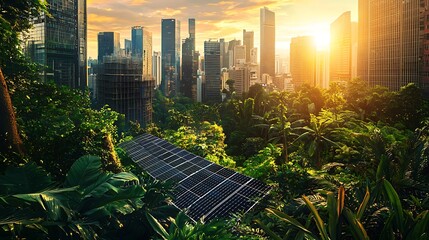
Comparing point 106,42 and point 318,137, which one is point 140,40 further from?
point 318,137

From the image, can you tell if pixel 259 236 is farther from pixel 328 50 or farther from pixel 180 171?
pixel 328 50

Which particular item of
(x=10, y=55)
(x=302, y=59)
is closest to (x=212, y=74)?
(x=302, y=59)

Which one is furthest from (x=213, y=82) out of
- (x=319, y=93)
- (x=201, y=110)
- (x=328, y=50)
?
(x=328, y=50)

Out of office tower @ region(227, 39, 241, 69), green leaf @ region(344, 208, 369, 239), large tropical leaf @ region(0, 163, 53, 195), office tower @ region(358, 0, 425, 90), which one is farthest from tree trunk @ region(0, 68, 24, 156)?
office tower @ region(227, 39, 241, 69)

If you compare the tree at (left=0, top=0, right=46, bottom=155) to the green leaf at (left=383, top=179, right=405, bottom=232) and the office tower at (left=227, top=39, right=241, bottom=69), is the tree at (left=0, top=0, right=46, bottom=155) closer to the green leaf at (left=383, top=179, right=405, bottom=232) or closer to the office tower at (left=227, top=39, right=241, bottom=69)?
the green leaf at (left=383, top=179, right=405, bottom=232)

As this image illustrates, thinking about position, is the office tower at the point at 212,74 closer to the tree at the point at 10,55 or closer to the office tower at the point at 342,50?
the office tower at the point at 342,50

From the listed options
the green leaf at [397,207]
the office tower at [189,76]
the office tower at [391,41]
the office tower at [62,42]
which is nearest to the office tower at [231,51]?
the office tower at [189,76]
